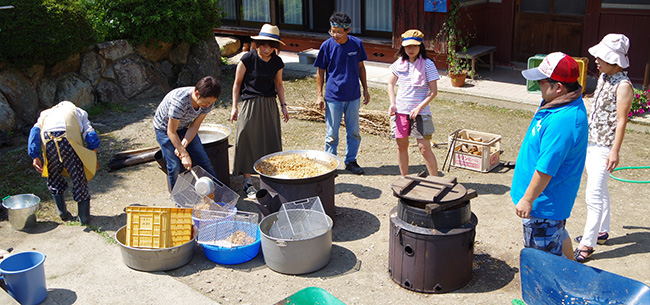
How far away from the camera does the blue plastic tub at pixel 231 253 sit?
5707mm

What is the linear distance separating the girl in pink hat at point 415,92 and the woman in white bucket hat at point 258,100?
1.37 metres

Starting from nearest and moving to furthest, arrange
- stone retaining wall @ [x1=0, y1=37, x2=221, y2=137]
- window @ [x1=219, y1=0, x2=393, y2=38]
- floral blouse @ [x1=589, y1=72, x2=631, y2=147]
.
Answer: floral blouse @ [x1=589, y1=72, x2=631, y2=147], stone retaining wall @ [x1=0, y1=37, x2=221, y2=137], window @ [x1=219, y1=0, x2=393, y2=38]

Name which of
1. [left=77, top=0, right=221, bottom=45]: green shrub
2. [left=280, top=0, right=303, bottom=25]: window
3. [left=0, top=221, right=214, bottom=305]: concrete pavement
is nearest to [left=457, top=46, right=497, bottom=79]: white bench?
[left=280, top=0, right=303, bottom=25]: window

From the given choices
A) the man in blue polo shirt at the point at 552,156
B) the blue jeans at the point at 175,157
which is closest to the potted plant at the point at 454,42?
the blue jeans at the point at 175,157

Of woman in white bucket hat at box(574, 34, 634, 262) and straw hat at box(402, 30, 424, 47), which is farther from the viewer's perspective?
straw hat at box(402, 30, 424, 47)

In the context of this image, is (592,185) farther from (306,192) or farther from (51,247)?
(51,247)

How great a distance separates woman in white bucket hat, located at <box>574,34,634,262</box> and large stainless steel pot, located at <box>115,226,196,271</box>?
360cm

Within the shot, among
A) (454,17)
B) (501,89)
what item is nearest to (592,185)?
(501,89)

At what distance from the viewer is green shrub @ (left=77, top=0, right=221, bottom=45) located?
11312 mm

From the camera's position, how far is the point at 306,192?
6.07 m

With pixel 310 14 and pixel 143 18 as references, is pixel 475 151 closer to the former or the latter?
pixel 143 18

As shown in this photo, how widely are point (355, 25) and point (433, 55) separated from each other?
2.37 meters

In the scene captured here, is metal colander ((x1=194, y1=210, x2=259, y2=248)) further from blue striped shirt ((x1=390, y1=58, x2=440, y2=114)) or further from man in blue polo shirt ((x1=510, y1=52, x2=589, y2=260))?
man in blue polo shirt ((x1=510, y1=52, x2=589, y2=260))

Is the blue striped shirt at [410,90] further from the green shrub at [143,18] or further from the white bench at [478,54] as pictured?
the green shrub at [143,18]
